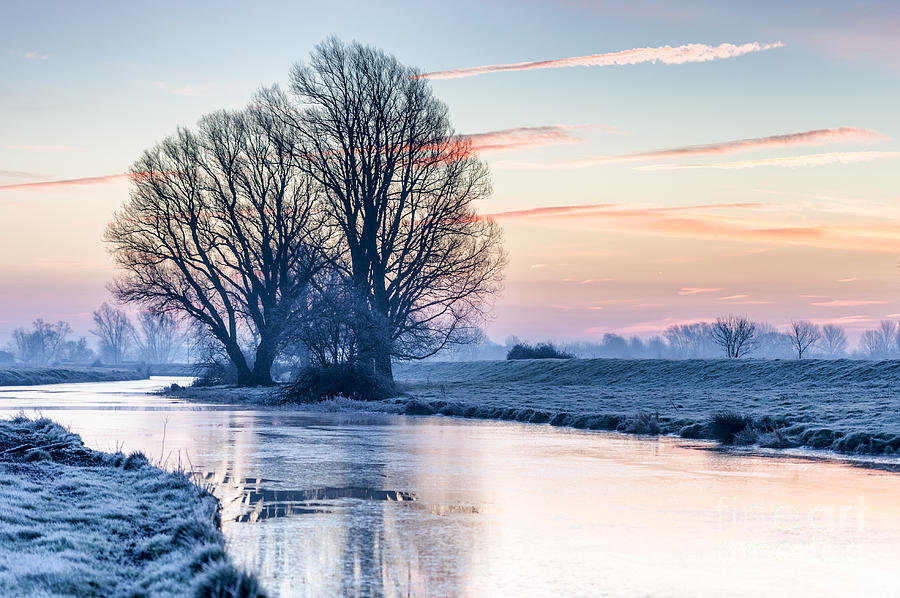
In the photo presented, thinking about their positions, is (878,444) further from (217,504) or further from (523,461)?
(217,504)

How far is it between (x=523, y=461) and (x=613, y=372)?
118 feet

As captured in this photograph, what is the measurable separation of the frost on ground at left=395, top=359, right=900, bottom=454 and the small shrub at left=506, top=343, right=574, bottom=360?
13.6 m

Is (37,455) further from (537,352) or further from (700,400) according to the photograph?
(537,352)

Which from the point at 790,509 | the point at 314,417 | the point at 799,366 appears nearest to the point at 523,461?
the point at 790,509

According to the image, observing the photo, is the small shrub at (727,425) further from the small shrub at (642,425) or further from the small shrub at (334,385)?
the small shrub at (334,385)

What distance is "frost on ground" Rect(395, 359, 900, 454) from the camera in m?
23.2

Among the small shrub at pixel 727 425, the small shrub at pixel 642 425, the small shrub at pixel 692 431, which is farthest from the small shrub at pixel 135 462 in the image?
the small shrub at pixel 692 431

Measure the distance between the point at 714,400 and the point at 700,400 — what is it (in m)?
0.90

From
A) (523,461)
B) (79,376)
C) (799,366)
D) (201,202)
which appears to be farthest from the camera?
(79,376)

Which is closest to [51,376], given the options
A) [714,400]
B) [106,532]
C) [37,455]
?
[714,400]

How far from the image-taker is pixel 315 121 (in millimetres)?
43625

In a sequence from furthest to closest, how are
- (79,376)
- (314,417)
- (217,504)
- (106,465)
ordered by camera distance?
(79,376)
(314,417)
(106,465)
(217,504)

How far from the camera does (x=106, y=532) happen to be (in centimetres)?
1018

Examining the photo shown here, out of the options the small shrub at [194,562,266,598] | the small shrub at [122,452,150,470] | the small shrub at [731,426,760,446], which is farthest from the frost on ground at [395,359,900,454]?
the small shrub at [194,562,266,598]
